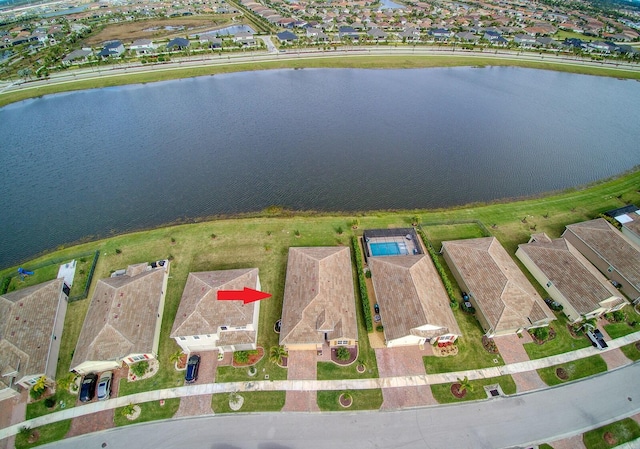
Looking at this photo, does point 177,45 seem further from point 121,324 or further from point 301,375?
point 301,375

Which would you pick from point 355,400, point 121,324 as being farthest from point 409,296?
point 121,324

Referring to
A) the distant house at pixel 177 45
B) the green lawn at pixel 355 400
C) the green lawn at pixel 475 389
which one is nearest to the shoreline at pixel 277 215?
the green lawn at pixel 475 389

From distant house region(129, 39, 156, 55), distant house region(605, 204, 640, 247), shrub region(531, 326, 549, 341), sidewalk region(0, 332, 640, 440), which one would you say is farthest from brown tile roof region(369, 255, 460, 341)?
distant house region(129, 39, 156, 55)

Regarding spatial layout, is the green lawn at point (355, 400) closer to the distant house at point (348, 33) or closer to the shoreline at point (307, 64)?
the shoreline at point (307, 64)

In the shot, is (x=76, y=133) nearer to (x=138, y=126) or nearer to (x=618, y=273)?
(x=138, y=126)

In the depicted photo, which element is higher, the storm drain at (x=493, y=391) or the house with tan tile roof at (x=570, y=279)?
the house with tan tile roof at (x=570, y=279)

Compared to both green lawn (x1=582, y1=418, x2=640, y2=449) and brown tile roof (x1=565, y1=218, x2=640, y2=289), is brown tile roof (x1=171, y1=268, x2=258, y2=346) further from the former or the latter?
brown tile roof (x1=565, y1=218, x2=640, y2=289)
